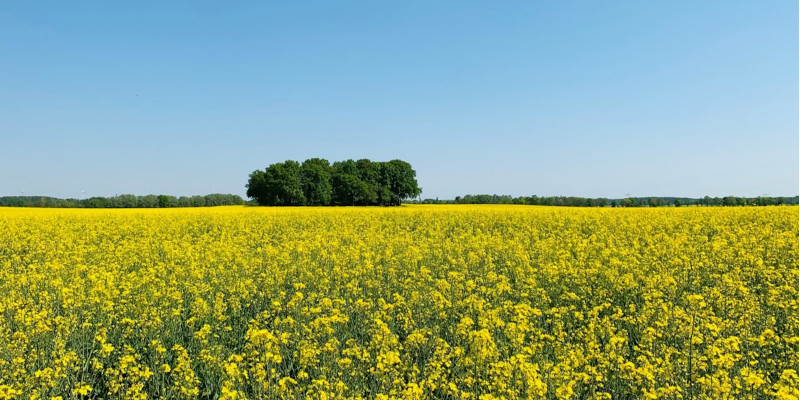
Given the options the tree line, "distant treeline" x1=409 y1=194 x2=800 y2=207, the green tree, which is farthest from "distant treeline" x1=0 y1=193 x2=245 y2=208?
"distant treeline" x1=409 y1=194 x2=800 y2=207

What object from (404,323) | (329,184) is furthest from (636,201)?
(404,323)

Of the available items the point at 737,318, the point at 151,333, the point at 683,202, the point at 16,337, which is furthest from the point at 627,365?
the point at 683,202

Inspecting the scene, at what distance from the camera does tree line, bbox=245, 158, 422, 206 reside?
Answer: 60.1 meters

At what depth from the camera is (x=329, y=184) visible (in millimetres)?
62750

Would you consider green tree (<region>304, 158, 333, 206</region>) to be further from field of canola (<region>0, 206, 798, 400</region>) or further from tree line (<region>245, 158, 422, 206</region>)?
field of canola (<region>0, 206, 798, 400</region>)

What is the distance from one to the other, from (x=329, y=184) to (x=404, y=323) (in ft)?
188

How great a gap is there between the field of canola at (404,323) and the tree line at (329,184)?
4667 centimetres

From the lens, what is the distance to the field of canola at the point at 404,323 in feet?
13.8

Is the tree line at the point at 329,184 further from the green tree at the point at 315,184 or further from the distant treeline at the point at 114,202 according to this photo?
the distant treeline at the point at 114,202

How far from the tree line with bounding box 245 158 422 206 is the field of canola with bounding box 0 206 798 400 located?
46.7 m

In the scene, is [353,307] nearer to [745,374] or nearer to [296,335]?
[296,335]

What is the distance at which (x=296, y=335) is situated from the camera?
5.18m

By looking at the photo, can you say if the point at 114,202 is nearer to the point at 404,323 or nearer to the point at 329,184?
the point at 329,184

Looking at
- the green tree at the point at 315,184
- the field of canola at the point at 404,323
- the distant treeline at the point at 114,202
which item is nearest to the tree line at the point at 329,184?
the green tree at the point at 315,184
